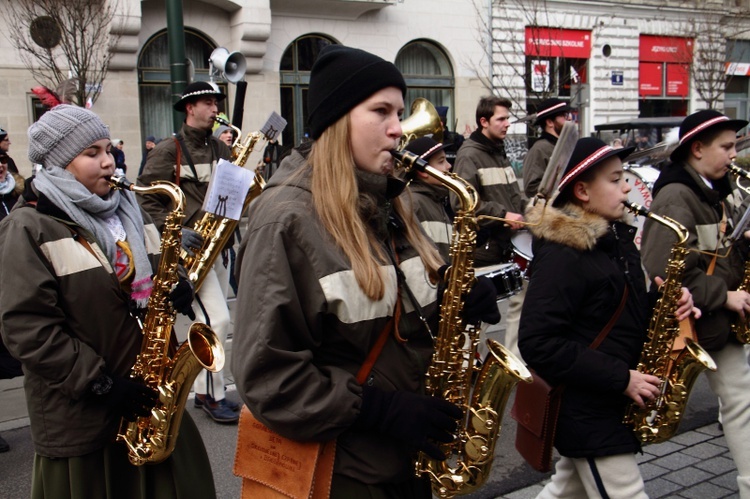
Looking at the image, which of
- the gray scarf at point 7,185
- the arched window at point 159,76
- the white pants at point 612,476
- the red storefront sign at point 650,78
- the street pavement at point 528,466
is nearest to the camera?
the white pants at point 612,476

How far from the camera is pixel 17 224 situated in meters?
3.01

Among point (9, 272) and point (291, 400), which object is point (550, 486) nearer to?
point (291, 400)

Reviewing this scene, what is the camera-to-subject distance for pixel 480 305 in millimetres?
2492

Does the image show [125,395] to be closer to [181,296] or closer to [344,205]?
[181,296]

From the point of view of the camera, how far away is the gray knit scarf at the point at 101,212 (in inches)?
122

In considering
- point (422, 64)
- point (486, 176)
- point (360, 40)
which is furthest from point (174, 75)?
point (422, 64)

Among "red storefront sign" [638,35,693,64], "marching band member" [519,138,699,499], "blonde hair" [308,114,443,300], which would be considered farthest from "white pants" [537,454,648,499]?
"red storefront sign" [638,35,693,64]

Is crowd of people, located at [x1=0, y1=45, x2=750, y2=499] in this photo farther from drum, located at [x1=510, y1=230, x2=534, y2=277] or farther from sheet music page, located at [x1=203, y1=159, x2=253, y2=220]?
drum, located at [x1=510, y1=230, x2=534, y2=277]

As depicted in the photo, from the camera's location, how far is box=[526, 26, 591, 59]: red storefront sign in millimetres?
24219

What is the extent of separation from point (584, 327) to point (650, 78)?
2683cm

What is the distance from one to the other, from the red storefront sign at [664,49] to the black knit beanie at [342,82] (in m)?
27.4

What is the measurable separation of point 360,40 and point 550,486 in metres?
19.8

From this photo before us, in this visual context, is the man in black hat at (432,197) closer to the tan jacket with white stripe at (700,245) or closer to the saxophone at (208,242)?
the saxophone at (208,242)

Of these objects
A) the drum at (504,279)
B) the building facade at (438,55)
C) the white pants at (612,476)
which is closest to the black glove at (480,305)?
the drum at (504,279)
